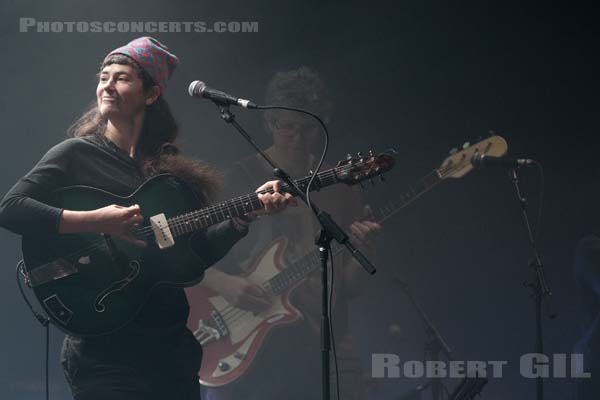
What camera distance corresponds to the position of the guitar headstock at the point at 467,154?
431cm

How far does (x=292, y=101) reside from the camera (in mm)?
4273

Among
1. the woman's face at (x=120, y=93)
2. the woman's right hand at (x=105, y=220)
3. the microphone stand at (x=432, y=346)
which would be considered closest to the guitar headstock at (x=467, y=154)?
the microphone stand at (x=432, y=346)

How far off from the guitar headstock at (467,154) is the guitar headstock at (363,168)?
1.66 m

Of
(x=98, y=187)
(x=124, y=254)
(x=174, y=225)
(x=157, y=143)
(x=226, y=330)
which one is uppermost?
(x=157, y=143)

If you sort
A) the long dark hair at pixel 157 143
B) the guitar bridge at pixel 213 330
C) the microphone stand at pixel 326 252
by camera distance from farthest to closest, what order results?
the guitar bridge at pixel 213 330
the long dark hair at pixel 157 143
the microphone stand at pixel 326 252

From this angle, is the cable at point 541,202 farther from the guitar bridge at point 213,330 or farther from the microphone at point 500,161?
the guitar bridge at point 213,330

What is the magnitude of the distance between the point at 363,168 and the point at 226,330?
167 cm

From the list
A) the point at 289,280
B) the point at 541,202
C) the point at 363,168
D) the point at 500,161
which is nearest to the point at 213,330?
the point at 289,280

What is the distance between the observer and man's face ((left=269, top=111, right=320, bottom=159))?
13.9ft

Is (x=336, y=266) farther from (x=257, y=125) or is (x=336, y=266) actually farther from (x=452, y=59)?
(x=452, y=59)

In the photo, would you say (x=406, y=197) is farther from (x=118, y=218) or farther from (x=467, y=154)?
(x=118, y=218)

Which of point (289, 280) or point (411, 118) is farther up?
point (411, 118)

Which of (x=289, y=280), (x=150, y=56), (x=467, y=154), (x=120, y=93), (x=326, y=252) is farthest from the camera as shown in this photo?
(x=467, y=154)

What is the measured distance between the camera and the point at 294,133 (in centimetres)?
426
